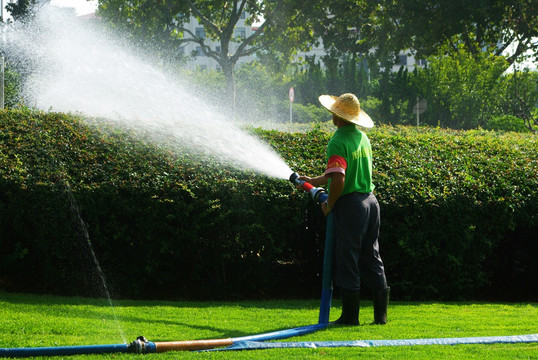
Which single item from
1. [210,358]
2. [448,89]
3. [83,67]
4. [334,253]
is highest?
[448,89]

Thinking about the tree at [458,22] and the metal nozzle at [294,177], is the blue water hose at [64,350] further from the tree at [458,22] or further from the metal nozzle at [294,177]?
the tree at [458,22]

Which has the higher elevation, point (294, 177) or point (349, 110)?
point (349, 110)

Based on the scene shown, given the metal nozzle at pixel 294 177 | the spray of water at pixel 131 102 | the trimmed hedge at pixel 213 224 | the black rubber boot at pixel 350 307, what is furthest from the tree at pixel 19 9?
the black rubber boot at pixel 350 307

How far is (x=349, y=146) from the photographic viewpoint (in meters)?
5.52

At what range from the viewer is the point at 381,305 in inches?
229

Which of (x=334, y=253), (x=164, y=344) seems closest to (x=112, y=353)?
(x=164, y=344)

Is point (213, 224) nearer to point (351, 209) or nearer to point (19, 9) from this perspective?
point (351, 209)

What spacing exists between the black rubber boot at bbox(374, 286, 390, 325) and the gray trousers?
51 millimetres

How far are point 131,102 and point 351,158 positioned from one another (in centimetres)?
582

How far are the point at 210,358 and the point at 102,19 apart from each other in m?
32.2

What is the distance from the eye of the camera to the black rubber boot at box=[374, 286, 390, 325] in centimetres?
579

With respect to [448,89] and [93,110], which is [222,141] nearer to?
[93,110]

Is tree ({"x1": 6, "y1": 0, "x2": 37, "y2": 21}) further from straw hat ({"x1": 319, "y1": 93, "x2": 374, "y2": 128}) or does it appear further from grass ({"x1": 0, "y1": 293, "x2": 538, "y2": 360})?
straw hat ({"x1": 319, "y1": 93, "x2": 374, "y2": 128})

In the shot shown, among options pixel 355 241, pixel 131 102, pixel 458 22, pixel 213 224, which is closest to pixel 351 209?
pixel 355 241
